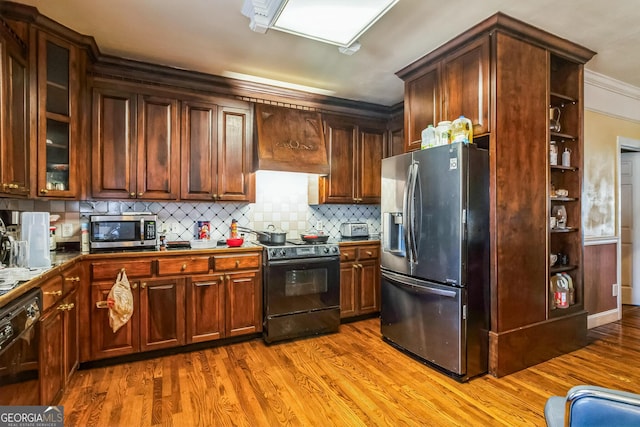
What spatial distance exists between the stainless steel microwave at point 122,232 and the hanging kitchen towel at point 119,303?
0.29 metres

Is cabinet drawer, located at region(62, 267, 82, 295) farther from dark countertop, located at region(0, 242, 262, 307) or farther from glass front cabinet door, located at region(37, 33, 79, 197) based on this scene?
glass front cabinet door, located at region(37, 33, 79, 197)

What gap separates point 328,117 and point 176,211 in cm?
200

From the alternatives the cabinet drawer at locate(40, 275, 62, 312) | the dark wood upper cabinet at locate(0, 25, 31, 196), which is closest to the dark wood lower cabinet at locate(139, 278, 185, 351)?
the cabinet drawer at locate(40, 275, 62, 312)

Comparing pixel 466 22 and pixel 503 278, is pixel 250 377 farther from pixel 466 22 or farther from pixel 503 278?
pixel 466 22

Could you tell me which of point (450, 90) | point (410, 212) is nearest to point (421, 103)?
point (450, 90)

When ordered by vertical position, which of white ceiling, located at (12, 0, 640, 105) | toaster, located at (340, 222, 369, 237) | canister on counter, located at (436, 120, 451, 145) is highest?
white ceiling, located at (12, 0, 640, 105)

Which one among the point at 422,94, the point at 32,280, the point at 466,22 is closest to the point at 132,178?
the point at 32,280

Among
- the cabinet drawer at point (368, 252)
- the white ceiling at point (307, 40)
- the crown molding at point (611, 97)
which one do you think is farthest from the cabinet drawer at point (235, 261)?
the crown molding at point (611, 97)

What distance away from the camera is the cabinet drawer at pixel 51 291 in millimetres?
1768

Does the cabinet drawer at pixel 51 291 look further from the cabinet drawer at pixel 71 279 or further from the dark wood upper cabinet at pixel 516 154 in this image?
the dark wood upper cabinet at pixel 516 154

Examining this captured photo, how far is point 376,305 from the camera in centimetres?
378

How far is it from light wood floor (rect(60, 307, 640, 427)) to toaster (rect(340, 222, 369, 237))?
1370 millimetres

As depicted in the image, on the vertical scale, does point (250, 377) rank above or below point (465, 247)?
below

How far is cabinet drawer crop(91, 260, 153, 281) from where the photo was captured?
8.36 ft
